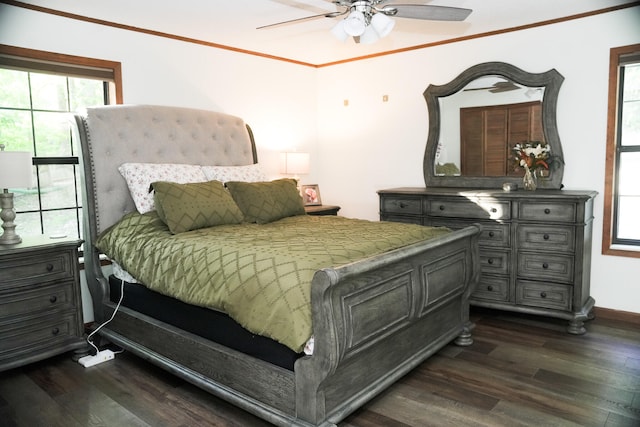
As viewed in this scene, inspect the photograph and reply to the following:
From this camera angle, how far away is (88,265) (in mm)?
3502

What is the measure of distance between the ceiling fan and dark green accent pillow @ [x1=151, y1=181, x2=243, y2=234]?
1.41 metres

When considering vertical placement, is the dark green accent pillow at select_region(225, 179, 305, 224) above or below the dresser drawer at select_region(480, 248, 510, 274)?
above

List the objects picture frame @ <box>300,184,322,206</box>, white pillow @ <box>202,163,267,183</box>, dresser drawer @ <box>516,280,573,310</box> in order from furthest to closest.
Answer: picture frame @ <box>300,184,322,206</box>, white pillow @ <box>202,163,267,183</box>, dresser drawer @ <box>516,280,573,310</box>

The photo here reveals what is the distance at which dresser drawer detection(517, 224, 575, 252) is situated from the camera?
354 cm

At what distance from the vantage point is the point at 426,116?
477 cm

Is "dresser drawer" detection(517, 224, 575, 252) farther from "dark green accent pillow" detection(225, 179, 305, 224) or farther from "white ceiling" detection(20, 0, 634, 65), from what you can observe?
"dark green accent pillow" detection(225, 179, 305, 224)

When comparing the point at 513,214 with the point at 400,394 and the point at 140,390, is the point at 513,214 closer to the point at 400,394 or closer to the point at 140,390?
the point at 400,394

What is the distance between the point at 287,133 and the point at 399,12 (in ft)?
8.77

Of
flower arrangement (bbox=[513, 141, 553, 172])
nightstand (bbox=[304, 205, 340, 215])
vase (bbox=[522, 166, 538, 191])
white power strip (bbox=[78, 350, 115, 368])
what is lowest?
white power strip (bbox=[78, 350, 115, 368])

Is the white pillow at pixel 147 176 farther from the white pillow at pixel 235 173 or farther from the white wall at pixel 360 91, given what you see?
the white wall at pixel 360 91

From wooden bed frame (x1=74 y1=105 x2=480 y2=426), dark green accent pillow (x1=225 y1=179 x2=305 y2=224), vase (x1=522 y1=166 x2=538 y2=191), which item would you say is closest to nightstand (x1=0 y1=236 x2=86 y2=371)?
wooden bed frame (x1=74 y1=105 x2=480 y2=426)

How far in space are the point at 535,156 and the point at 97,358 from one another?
3662 mm

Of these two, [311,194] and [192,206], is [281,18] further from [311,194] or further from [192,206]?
[311,194]

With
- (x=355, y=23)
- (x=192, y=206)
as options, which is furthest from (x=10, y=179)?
(x=355, y=23)
